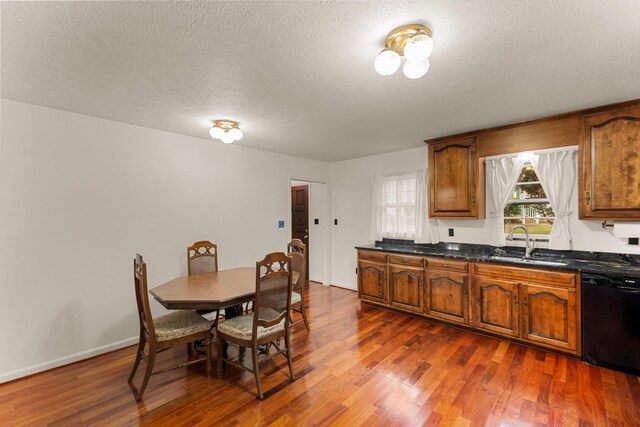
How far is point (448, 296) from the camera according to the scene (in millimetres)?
3412

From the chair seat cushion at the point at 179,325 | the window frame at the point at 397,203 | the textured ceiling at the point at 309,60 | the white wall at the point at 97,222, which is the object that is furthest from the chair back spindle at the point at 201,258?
the window frame at the point at 397,203

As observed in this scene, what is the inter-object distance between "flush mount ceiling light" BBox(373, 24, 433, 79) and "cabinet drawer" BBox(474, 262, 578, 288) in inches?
94.8

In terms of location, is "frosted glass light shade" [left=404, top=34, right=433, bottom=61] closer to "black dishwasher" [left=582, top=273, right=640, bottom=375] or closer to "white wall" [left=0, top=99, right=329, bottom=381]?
"black dishwasher" [left=582, top=273, right=640, bottom=375]

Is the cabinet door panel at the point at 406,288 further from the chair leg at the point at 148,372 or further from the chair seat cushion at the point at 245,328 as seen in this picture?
the chair leg at the point at 148,372

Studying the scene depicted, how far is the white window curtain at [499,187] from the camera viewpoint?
3.38 m

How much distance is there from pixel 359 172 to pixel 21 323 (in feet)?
15.0

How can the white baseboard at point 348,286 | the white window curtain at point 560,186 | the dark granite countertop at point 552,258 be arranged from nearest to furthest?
the dark granite countertop at point 552,258
the white window curtain at point 560,186
the white baseboard at point 348,286

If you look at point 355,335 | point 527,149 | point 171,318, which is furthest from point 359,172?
point 171,318

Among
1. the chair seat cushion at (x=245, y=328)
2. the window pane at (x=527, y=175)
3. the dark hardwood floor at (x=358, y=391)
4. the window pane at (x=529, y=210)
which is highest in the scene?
the window pane at (x=527, y=175)

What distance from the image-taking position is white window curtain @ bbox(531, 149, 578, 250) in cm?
304

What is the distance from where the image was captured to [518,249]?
340 cm

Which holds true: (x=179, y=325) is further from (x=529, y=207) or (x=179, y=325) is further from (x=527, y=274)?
(x=529, y=207)

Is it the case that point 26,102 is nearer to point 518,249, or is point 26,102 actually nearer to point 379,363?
point 379,363

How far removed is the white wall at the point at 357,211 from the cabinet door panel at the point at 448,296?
0.75 m
